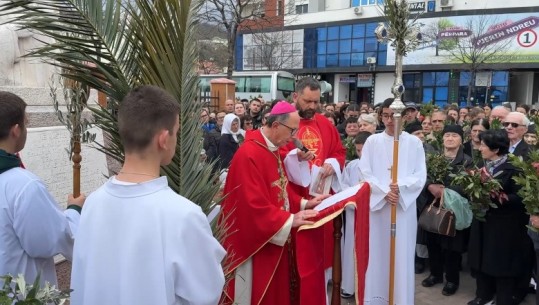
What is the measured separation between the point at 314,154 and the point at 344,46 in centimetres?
4035

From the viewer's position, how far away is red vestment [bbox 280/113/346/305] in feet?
12.5

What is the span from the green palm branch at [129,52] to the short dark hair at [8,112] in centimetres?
28

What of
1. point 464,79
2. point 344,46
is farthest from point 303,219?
point 344,46

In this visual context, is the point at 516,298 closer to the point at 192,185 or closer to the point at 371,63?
the point at 192,185

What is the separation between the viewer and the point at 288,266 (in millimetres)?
3953

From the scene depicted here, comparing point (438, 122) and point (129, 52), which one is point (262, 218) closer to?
point (129, 52)

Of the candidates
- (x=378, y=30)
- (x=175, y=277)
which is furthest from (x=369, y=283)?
(x=175, y=277)

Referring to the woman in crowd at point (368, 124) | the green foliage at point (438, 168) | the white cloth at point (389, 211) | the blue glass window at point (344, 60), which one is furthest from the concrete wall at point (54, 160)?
the blue glass window at point (344, 60)

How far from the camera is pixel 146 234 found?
1.70 m

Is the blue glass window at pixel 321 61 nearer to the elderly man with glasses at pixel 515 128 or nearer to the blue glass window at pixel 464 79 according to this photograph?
the blue glass window at pixel 464 79

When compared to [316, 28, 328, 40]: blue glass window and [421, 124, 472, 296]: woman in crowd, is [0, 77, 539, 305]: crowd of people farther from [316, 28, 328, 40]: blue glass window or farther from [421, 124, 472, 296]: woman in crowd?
[316, 28, 328, 40]: blue glass window

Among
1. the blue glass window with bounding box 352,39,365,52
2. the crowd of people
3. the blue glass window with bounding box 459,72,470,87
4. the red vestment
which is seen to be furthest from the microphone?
the blue glass window with bounding box 352,39,365,52

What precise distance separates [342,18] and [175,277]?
145 ft

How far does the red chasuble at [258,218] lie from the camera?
11.6 feet
